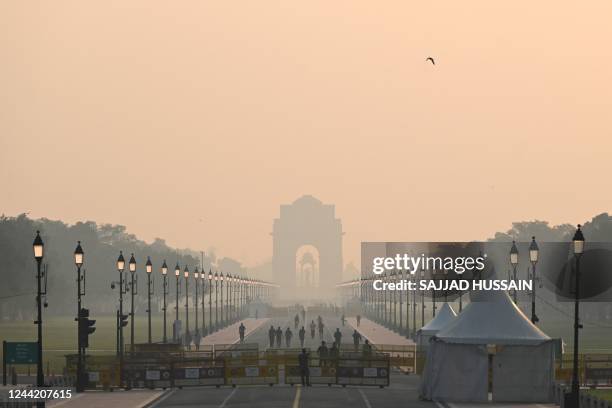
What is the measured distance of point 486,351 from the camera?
52625 millimetres

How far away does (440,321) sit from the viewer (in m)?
73.4

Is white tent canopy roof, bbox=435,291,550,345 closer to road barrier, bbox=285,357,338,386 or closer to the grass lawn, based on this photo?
the grass lawn

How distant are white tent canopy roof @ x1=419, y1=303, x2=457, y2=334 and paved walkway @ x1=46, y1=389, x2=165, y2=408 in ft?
55.8

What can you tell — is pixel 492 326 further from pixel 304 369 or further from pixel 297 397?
pixel 304 369

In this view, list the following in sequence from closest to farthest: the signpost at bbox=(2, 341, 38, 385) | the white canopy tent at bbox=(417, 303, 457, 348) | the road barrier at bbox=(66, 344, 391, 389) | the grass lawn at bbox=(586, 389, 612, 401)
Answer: the grass lawn at bbox=(586, 389, 612, 401)
the signpost at bbox=(2, 341, 38, 385)
the road barrier at bbox=(66, 344, 391, 389)
the white canopy tent at bbox=(417, 303, 457, 348)

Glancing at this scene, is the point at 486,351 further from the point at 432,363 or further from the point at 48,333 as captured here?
the point at 48,333

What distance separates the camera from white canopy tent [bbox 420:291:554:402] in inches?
2046

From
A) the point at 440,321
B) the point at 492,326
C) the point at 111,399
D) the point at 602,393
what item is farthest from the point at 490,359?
the point at 440,321

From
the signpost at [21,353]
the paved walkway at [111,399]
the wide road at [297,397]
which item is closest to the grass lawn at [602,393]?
the wide road at [297,397]

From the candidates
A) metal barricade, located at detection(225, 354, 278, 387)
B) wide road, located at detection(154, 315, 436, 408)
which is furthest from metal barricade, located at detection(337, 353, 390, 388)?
metal barricade, located at detection(225, 354, 278, 387)

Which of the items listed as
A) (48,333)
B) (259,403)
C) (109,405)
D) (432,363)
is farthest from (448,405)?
(48,333)

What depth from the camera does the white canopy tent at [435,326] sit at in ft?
235

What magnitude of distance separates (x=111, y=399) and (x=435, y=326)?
72.9 ft

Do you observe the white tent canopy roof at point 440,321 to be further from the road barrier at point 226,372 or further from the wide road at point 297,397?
the road barrier at point 226,372
